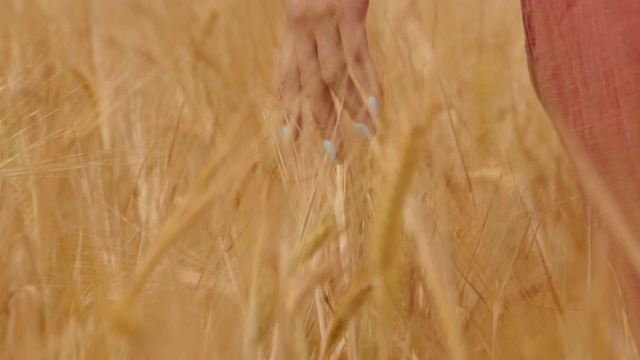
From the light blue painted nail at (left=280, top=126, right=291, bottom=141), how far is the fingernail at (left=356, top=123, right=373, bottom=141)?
5cm

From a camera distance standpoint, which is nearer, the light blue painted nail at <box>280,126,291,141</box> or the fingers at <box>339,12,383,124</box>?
the light blue painted nail at <box>280,126,291,141</box>

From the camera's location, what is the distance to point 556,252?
69 centimetres

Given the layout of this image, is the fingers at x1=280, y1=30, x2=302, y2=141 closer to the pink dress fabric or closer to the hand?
the hand

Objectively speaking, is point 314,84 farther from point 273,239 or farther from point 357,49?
point 273,239

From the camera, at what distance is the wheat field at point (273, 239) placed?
468 millimetres

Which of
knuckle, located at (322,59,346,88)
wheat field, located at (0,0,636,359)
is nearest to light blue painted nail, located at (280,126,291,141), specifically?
wheat field, located at (0,0,636,359)

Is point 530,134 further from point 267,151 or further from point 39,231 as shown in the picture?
point 39,231

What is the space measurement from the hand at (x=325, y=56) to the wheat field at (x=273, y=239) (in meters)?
0.03

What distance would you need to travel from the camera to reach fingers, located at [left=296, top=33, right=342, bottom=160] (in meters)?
0.84

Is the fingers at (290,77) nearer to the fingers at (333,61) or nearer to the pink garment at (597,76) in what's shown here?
the fingers at (333,61)

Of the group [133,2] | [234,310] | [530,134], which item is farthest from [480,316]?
[133,2]

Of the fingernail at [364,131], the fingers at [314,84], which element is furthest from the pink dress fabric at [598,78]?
the fingers at [314,84]

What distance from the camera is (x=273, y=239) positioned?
20.2 inches

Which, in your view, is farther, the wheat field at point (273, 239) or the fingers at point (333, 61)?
the fingers at point (333, 61)
